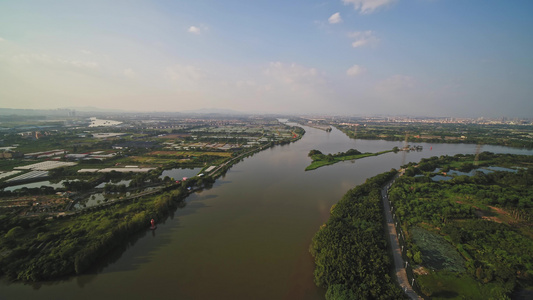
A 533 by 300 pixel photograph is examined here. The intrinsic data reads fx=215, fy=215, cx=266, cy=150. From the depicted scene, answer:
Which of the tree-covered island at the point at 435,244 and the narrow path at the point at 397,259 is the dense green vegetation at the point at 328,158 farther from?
the narrow path at the point at 397,259

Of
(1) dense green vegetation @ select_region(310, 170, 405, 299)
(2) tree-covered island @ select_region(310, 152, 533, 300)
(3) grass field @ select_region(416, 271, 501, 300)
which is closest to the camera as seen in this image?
(1) dense green vegetation @ select_region(310, 170, 405, 299)

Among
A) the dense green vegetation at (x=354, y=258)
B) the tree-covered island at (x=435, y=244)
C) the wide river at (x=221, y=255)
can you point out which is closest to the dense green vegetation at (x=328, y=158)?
the wide river at (x=221, y=255)

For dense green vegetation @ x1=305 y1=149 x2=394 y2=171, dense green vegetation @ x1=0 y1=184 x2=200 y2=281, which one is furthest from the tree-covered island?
dense green vegetation @ x1=305 y1=149 x2=394 y2=171

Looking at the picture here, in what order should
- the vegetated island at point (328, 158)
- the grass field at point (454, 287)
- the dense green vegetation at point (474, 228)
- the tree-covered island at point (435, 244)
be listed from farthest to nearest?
the vegetated island at point (328, 158) → the dense green vegetation at point (474, 228) → the tree-covered island at point (435, 244) → the grass field at point (454, 287)

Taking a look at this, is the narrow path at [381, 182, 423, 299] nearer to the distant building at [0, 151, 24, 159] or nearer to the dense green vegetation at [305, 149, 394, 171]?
the dense green vegetation at [305, 149, 394, 171]

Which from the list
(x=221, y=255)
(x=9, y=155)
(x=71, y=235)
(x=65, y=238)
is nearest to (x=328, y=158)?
(x=221, y=255)

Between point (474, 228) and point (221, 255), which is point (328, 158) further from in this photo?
point (221, 255)

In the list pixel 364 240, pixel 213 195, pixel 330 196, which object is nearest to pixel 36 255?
pixel 213 195
